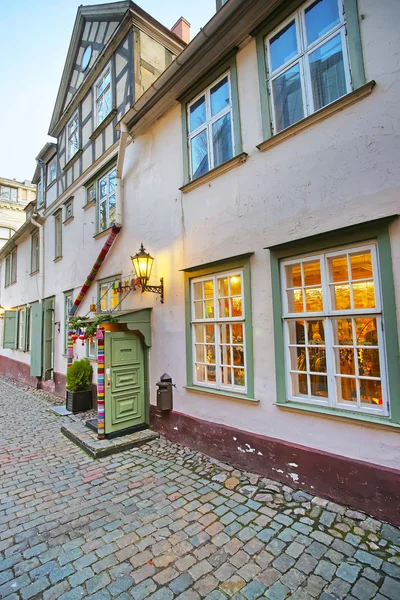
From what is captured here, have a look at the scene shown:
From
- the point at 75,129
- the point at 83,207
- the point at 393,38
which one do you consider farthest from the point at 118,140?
the point at 393,38

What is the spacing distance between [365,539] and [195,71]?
263 inches

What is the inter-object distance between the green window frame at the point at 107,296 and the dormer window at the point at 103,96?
173 inches

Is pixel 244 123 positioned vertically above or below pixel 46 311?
above

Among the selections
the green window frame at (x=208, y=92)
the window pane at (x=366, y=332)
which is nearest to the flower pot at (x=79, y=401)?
the green window frame at (x=208, y=92)

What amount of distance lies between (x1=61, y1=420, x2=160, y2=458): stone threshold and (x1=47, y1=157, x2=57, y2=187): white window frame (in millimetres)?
9248

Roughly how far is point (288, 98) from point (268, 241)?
1.93 metres

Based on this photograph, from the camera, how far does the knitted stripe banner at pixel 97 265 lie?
7.12 m

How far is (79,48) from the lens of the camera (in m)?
9.64

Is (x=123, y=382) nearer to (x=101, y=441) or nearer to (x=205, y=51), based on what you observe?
(x=101, y=441)

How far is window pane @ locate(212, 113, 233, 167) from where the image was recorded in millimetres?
4746

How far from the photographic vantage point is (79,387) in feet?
25.6

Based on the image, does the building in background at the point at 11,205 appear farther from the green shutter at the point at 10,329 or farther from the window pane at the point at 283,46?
the window pane at the point at 283,46

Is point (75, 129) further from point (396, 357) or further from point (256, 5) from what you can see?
point (396, 357)

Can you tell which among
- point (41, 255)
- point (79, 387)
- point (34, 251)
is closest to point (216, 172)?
point (79, 387)
